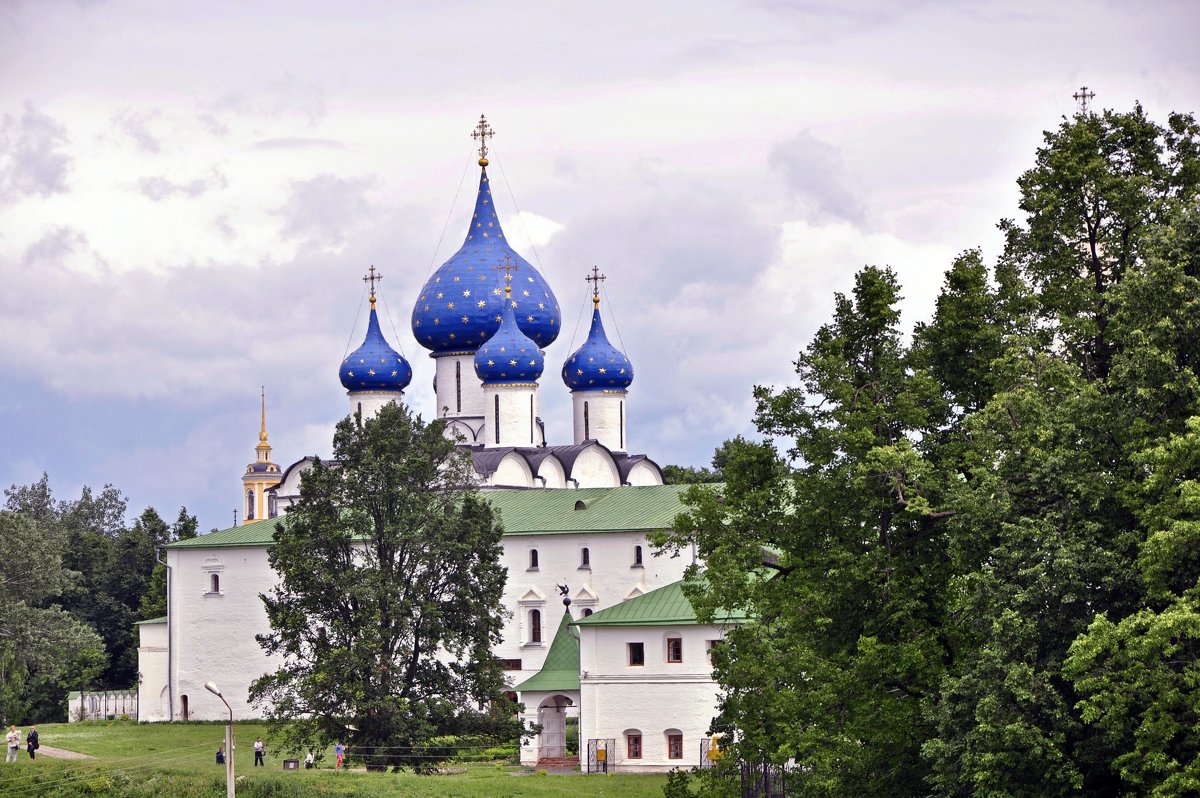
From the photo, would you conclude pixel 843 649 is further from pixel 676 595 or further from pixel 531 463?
pixel 531 463

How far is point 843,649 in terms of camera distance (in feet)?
83.0

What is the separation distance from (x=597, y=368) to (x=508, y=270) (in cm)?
469

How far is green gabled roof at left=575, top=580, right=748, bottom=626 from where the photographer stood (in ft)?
147

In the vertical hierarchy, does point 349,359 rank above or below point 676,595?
above

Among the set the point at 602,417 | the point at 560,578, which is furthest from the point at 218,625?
the point at 602,417

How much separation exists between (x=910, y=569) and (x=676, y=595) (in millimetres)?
21647

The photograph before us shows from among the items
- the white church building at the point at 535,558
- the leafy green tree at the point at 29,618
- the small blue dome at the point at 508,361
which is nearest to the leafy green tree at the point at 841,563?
the white church building at the point at 535,558

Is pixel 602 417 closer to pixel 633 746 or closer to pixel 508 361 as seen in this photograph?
pixel 508 361

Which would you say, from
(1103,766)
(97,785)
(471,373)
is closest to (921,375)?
(1103,766)

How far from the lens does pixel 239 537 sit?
195 ft

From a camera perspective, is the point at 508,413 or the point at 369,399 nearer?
the point at 508,413

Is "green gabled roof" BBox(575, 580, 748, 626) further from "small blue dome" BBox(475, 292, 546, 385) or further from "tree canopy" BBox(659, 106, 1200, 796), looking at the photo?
"small blue dome" BBox(475, 292, 546, 385)

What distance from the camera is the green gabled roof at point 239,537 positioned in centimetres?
5872

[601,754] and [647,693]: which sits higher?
[647,693]
